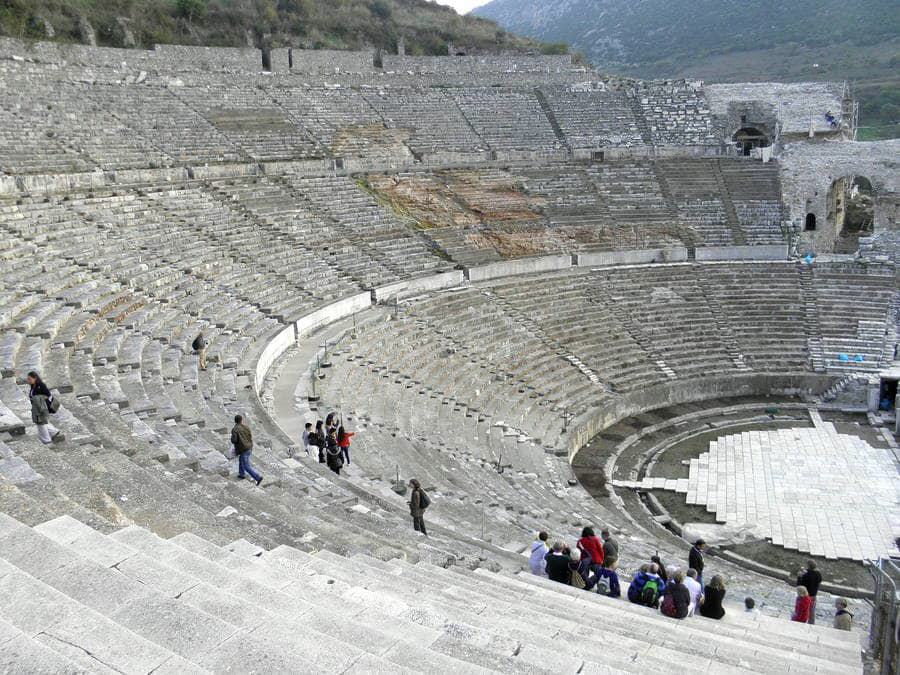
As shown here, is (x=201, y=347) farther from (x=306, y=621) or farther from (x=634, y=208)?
(x=634, y=208)

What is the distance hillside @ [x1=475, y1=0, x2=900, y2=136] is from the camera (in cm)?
5491

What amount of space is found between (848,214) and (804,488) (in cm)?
2027

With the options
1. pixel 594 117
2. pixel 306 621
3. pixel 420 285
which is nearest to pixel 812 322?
pixel 420 285

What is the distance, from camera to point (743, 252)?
24297mm

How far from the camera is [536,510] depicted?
37.2ft

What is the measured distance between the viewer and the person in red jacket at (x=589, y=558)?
695cm

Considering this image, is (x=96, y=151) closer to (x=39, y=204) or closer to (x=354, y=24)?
(x=39, y=204)

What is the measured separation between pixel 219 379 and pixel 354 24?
30428mm

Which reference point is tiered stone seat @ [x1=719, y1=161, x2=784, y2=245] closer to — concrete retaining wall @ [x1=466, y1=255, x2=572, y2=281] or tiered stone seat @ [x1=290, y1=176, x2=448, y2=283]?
concrete retaining wall @ [x1=466, y1=255, x2=572, y2=281]

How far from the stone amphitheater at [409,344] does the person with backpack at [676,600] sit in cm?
25

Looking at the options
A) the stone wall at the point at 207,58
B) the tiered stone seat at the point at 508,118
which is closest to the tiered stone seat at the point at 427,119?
the tiered stone seat at the point at 508,118

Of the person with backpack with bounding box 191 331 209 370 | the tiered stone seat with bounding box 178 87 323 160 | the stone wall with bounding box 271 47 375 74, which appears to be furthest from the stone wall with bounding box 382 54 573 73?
the person with backpack with bounding box 191 331 209 370

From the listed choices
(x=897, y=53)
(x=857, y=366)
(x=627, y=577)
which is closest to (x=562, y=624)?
(x=627, y=577)

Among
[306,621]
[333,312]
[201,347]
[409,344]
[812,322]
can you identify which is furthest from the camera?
[812,322]
